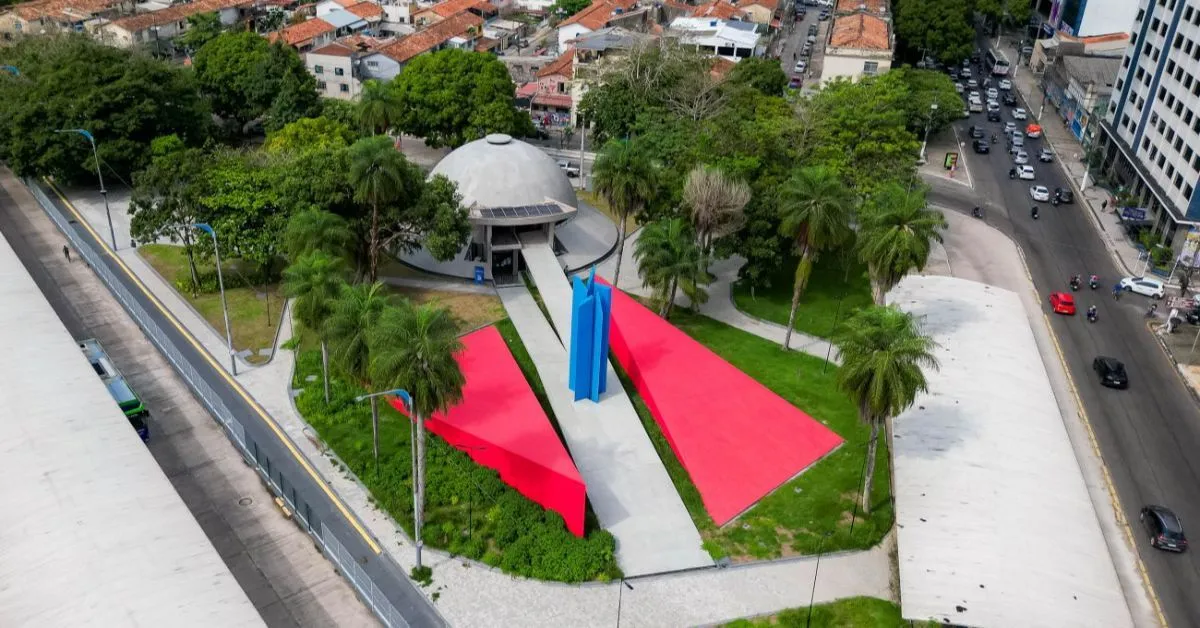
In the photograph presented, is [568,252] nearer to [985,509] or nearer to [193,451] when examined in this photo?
[193,451]

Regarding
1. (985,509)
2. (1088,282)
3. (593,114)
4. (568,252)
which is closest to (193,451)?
(568,252)

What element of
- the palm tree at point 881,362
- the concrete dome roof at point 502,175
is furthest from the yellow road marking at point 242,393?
the palm tree at point 881,362

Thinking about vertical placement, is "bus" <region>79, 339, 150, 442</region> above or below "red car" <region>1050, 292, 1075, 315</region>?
below

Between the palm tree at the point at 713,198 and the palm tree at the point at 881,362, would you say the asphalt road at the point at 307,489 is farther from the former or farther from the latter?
the palm tree at the point at 713,198

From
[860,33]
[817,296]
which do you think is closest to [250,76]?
[817,296]

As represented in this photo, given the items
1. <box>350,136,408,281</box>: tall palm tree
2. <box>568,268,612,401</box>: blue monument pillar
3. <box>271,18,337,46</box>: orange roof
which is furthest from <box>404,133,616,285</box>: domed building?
<box>271,18,337,46</box>: orange roof

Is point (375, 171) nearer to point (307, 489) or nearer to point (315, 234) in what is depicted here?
point (315, 234)

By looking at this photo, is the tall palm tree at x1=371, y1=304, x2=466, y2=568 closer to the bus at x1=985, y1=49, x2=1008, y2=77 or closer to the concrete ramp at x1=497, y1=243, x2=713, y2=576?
the concrete ramp at x1=497, y1=243, x2=713, y2=576
